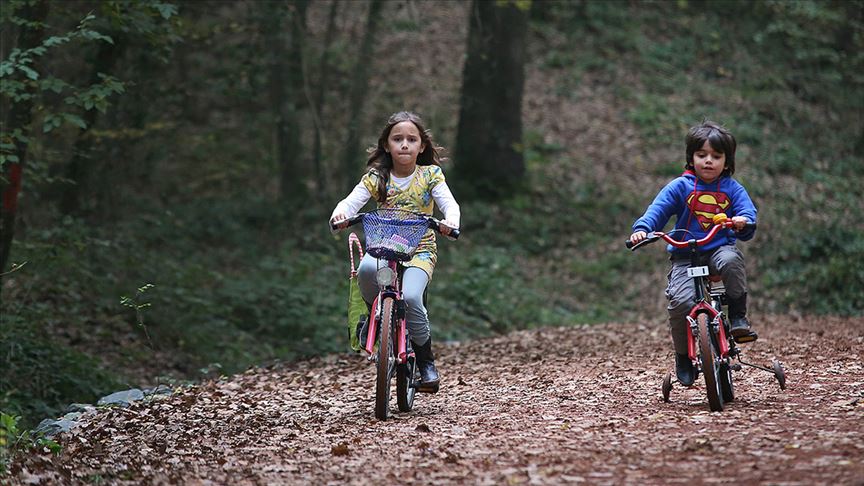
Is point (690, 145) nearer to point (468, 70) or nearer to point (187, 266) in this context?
point (187, 266)

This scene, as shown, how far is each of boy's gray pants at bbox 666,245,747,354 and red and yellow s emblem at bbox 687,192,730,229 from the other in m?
0.23

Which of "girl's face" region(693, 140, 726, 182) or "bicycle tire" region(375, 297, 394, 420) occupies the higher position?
"girl's face" region(693, 140, 726, 182)

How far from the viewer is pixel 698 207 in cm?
655

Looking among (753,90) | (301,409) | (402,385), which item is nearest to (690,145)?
(402,385)

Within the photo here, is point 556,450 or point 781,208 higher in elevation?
point 781,208

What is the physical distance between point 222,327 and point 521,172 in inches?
340

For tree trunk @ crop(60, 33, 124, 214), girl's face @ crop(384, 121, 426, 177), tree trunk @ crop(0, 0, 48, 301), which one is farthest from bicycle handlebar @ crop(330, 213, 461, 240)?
tree trunk @ crop(60, 33, 124, 214)

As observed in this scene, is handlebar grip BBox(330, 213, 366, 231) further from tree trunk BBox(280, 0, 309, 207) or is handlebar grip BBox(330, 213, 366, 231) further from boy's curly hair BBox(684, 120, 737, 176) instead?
tree trunk BBox(280, 0, 309, 207)

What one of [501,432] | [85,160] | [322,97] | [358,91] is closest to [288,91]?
[322,97]

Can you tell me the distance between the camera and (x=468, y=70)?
1884cm

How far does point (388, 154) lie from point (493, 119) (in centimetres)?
1216

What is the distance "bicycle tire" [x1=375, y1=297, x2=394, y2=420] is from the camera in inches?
254

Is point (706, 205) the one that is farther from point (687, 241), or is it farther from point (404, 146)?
point (404, 146)

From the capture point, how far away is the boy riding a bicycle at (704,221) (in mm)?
6336
